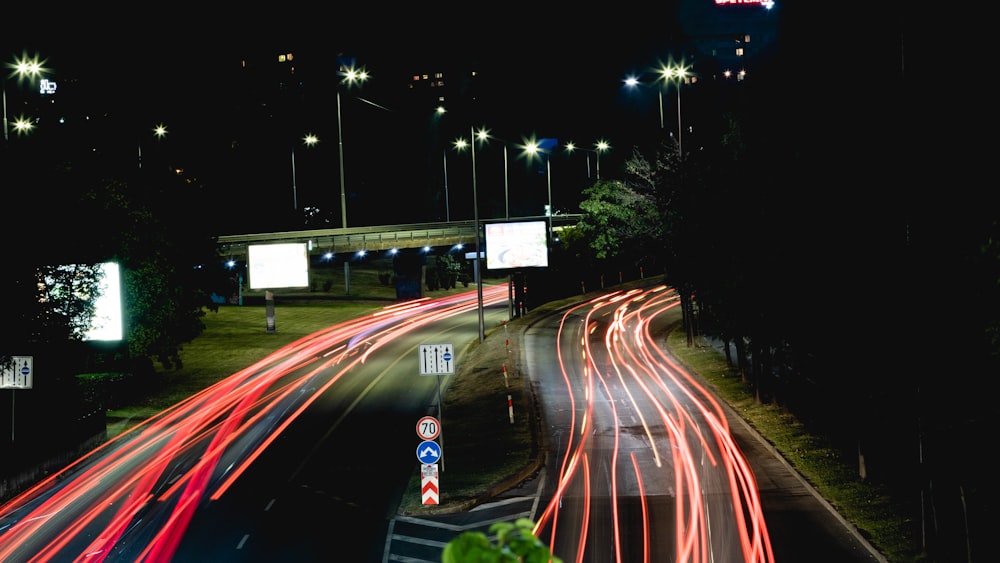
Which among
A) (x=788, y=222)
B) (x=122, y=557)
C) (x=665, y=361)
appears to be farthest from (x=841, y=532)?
(x=665, y=361)

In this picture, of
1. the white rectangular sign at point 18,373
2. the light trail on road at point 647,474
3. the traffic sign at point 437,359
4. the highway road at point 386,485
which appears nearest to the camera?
the light trail on road at point 647,474

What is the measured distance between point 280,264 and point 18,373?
25.5 metres

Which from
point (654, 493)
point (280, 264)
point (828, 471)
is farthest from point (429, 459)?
point (280, 264)

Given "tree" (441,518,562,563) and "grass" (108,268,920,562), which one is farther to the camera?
"grass" (108,268,920,562)

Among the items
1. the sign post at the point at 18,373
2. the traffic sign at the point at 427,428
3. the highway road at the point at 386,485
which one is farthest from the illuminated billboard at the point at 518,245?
the traffic sign at the point at 427,428

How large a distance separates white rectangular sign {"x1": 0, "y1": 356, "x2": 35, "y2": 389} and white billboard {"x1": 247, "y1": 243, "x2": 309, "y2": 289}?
24.9 metres

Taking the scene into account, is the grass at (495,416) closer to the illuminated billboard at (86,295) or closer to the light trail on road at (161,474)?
the light trail on road at (161,474)

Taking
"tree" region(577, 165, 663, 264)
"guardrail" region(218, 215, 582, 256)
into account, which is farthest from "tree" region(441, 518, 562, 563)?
"guardrail" region(218, 215, 582, 256)

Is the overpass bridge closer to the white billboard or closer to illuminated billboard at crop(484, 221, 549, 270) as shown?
the white billboard

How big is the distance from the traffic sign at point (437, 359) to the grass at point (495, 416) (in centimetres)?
287

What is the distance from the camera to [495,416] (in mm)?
33094

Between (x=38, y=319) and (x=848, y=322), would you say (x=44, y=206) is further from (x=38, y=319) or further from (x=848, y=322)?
(x=848, y=322)

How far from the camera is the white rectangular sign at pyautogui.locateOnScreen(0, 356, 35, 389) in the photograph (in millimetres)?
24688

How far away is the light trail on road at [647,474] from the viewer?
1798 cm
